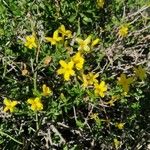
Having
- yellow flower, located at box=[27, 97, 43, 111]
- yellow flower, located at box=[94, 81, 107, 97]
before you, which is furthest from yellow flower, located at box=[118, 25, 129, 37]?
yellow flower, located at box=[27, 97, 43, 111]

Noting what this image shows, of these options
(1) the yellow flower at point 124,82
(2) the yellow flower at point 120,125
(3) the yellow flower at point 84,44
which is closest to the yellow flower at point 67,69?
(3) the yellow flower at point 84,44

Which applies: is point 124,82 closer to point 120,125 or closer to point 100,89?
point 100,89

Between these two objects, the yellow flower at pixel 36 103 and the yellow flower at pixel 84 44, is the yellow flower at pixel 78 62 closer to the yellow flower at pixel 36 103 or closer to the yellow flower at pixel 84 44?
A: the yellow flower at pixel 84 44

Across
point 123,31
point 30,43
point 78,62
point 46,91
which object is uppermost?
point 123,31

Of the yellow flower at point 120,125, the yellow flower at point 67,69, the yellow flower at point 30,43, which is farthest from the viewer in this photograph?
the yellow flower at point 120,125

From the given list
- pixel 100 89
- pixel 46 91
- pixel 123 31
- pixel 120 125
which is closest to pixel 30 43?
pixel 46 91

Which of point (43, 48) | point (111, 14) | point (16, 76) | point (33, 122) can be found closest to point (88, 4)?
point (111, 14)

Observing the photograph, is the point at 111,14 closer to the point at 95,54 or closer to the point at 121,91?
the point at 95,54

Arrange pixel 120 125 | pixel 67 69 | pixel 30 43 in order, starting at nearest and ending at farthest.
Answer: pixel 67 69 < pixel 30 43 < pixel 120 125
